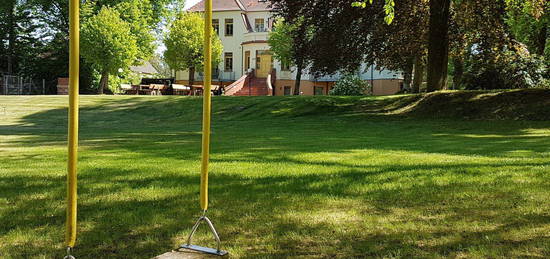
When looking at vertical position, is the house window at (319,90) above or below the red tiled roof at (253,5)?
below

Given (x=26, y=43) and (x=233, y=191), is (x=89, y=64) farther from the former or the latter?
(x=233, y=191)

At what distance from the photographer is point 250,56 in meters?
60.1

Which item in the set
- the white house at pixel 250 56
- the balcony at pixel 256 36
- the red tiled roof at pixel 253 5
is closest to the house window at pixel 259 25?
the white house at pixel 250 56

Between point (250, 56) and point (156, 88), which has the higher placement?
point (250, 56)

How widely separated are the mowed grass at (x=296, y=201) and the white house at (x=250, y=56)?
143 feet

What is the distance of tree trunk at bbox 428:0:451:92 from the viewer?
20.0 meters

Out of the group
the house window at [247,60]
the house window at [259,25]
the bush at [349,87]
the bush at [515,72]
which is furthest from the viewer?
the house window at [259,25]

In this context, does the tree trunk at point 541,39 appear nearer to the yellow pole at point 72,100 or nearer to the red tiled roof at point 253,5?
the red tiled roof at point 253,5

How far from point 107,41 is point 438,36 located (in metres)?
30.7

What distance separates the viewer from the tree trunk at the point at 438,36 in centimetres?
1998

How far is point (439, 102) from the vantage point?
20.6 metres

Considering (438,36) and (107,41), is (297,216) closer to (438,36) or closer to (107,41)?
(438,36)

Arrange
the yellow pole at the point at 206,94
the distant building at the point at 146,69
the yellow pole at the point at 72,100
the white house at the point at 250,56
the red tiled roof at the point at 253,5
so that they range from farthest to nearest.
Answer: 1. the distant building at the point at 146,69
2. the red tiled roof at the point at 253,5
3. the white house at the point at 250,56
4. the yellow pole at the point at 206,94
5. the yellow pole at the point at 72,100

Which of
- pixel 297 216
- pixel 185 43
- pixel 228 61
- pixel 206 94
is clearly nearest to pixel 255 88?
pixel 185 43
